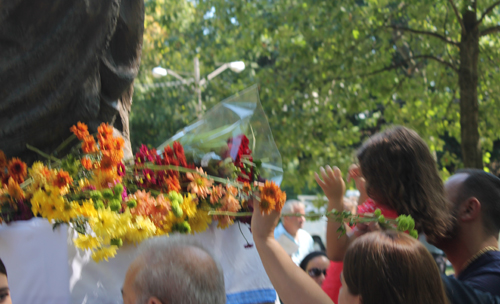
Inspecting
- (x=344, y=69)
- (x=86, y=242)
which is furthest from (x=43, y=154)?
(x=344, y=69)

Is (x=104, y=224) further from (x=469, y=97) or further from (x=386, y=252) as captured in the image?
(x=469, y=97)

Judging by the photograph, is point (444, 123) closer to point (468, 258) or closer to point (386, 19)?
point (386, 19)

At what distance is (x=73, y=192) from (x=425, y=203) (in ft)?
4.08

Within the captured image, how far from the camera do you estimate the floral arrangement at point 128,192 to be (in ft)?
5.02

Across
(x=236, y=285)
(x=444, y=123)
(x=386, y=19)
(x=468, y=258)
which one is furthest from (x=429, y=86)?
(x=236, y=285)

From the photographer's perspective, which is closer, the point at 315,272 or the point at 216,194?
the point at 216,194

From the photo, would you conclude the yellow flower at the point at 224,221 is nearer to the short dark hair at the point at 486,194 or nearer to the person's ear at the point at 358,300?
the person's ear at the point at 358,300

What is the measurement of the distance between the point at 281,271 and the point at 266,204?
0.21m

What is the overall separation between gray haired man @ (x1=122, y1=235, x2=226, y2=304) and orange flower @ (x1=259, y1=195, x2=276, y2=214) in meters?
0.25

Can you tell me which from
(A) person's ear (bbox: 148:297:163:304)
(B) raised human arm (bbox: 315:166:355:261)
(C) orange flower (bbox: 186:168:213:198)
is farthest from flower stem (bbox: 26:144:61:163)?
(B) raised human arm (bbox: 315:166:355:261)

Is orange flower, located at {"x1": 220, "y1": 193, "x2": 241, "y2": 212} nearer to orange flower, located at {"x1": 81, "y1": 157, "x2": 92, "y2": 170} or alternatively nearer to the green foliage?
orange flower, located at {"x1": 81, "y1": 157, "x2": 92, "y2": 170}

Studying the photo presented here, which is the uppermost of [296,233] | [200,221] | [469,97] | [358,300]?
[200,221]

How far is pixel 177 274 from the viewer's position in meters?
1.33

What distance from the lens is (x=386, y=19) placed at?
6461 mm
